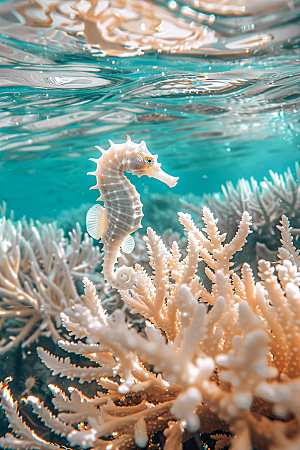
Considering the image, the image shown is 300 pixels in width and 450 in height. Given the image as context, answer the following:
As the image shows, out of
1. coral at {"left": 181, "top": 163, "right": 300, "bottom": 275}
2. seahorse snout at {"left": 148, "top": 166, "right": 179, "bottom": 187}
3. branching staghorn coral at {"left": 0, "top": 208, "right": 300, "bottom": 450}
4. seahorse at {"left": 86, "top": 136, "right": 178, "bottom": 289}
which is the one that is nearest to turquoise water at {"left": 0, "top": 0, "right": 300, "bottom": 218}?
coral at {"left": 181, "top": 163, "right": 300, "bottom": 275}

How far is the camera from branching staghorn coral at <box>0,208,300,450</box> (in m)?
1.14

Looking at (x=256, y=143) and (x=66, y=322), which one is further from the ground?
(x=256, y=143)

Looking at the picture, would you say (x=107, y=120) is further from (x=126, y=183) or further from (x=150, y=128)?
(x=126, y=183)

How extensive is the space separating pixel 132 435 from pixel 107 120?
10019 millimetres

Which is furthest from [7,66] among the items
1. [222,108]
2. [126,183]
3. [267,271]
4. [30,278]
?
[222,108]

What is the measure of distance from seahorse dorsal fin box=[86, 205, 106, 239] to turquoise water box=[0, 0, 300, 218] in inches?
138

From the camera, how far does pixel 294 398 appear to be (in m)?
1.04

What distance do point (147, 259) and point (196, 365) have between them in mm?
3895

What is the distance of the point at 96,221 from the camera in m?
2.31

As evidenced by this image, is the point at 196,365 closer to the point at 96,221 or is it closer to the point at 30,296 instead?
the point at 96,221

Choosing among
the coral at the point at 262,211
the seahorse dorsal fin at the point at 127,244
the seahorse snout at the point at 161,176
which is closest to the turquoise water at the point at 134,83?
the coral at the point at 262,211

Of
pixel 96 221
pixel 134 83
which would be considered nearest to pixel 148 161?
pixel 96 221

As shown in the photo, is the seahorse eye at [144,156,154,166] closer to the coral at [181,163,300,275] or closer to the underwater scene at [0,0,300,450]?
the underwater scene at [0,0,300,450]

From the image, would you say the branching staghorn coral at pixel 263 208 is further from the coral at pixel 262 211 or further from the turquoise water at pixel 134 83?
the turquoise water at pixel 134 83
